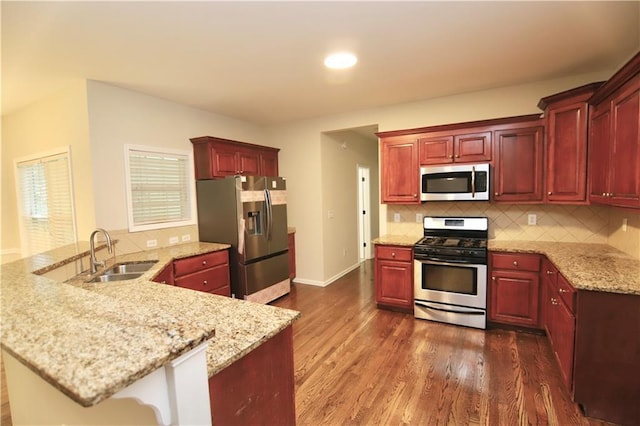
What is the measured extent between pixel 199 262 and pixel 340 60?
8.03 feet

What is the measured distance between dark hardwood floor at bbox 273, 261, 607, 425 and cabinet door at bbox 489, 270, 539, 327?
0.16 metres

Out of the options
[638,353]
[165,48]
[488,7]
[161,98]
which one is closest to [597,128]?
[488,7]

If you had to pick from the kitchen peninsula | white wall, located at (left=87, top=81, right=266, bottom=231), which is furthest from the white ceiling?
the kitchen peninsula

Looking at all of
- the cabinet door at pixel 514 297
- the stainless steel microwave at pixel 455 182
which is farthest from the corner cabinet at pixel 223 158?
the cabinet door at pixel 514 297

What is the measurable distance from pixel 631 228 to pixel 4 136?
284 inches

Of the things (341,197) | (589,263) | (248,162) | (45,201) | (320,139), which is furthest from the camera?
(341,197)

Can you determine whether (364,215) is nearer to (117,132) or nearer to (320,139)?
(320,139)

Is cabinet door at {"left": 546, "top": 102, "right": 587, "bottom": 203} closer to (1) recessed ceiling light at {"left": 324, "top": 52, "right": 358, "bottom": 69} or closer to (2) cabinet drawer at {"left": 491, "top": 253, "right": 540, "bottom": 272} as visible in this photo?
→ (2) cabinet drawer at {"left": 491, "top": 253, "right": 540, "bottom": 272}

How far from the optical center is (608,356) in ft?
6.20

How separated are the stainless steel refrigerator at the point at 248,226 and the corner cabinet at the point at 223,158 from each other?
179 mm

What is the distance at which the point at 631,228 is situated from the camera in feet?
8.40

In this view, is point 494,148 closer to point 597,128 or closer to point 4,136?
point 597,128

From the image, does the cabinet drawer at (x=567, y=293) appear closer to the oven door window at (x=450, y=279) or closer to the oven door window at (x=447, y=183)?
the oven door window at (x=450, y=279)

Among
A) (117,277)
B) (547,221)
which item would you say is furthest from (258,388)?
(547,221)
